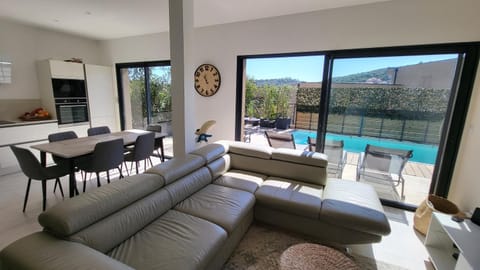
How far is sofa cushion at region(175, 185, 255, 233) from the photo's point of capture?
181 cm

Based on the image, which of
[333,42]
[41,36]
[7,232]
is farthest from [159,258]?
[41,36]

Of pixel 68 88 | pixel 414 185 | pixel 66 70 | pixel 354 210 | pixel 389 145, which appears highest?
pixel 66 70

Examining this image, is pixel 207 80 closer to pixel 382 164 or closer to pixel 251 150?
pixel 251 150

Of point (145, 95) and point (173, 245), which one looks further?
point (145, 95)

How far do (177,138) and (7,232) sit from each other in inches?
76.9

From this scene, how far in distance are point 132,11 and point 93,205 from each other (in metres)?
2.93

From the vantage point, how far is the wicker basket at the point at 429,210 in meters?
2.30

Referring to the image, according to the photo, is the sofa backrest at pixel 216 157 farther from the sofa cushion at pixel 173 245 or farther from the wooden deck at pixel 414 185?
the wooden deck at pixel 414 185

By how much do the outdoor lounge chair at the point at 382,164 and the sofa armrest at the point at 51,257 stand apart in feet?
10.4

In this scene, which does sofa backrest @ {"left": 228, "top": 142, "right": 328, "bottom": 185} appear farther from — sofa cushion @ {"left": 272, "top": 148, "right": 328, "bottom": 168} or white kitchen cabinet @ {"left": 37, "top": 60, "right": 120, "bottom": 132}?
white kitchen cabinet @ {"left": 37, "top": 60, "right": 120, "bottom": 132}

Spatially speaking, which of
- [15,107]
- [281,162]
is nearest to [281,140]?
[281,162]

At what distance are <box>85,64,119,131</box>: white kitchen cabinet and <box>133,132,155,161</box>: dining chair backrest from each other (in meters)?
2.37

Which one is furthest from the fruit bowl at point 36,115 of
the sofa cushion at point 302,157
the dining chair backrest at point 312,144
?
the dining chair backrest at point 312,144

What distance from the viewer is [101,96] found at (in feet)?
16.0
